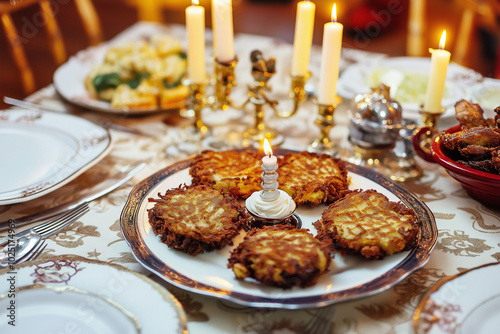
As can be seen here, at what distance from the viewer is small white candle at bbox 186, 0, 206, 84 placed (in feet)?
5.53

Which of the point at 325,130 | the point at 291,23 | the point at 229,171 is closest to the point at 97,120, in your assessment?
the point at 229,171

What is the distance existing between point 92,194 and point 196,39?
66 centimetres

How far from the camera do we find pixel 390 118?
156 cm

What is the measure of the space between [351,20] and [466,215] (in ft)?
14.8

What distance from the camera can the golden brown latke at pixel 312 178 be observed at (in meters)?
1.32

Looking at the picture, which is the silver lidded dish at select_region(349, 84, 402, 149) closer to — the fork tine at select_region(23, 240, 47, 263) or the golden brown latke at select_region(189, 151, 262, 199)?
the golden brown latke at select_region(189, 151, 262, 199)

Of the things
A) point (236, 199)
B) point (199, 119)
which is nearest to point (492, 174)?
point (236, 199)

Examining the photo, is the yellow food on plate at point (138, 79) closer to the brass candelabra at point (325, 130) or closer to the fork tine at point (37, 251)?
the brass candelabra at point (325, 130)

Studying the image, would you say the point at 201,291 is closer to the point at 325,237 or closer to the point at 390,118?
the point at 325,237

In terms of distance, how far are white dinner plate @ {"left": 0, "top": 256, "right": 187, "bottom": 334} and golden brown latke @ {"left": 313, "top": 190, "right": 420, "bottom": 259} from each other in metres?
0.41

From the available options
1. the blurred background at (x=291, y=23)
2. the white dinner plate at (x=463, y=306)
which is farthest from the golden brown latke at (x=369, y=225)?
the blurred background at (x=291, y=23)

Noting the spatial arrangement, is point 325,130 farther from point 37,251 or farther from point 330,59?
point 37,251

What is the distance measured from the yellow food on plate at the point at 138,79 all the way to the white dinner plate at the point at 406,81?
2.23ft

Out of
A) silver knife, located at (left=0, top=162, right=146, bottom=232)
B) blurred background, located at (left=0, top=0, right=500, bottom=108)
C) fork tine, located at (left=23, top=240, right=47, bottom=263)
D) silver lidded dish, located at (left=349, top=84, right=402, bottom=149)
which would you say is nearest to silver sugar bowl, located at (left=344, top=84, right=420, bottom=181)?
silver lidded dish, located at (left=349, top=84, right=402, bottom=149)
